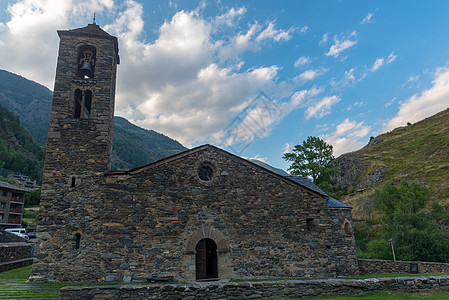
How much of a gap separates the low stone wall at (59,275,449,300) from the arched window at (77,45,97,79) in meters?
10.6

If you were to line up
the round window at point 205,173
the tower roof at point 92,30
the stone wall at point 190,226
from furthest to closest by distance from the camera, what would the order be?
the tower roof at point 92,30 < the round window at point 205,173 < the stone wall at point 190,226

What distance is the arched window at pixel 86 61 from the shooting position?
1345 cm

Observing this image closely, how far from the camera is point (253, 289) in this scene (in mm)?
7641

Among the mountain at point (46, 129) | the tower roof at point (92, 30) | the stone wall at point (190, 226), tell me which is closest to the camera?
the stone wall at point (190, 226)

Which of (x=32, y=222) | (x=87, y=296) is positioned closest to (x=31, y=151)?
(x=32, y=222)

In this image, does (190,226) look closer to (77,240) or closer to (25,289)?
(77,240)

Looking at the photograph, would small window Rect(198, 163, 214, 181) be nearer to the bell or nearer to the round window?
the round window

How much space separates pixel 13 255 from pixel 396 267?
74.2 feet

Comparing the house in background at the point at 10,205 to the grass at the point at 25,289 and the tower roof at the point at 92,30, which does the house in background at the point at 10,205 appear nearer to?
the grass at the point at 25,289

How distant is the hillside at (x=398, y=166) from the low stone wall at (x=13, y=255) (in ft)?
125

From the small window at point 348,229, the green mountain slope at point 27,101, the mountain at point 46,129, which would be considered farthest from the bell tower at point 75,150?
the green mountain slope at point 27,101

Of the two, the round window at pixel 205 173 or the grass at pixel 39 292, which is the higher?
the round window at pixel 205 173

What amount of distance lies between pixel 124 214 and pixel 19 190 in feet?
147

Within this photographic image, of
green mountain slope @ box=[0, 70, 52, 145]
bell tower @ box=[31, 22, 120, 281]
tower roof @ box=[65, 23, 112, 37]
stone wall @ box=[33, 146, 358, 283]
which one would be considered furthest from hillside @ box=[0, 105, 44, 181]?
stone wall @ box=[33, 146, 358, 283]
